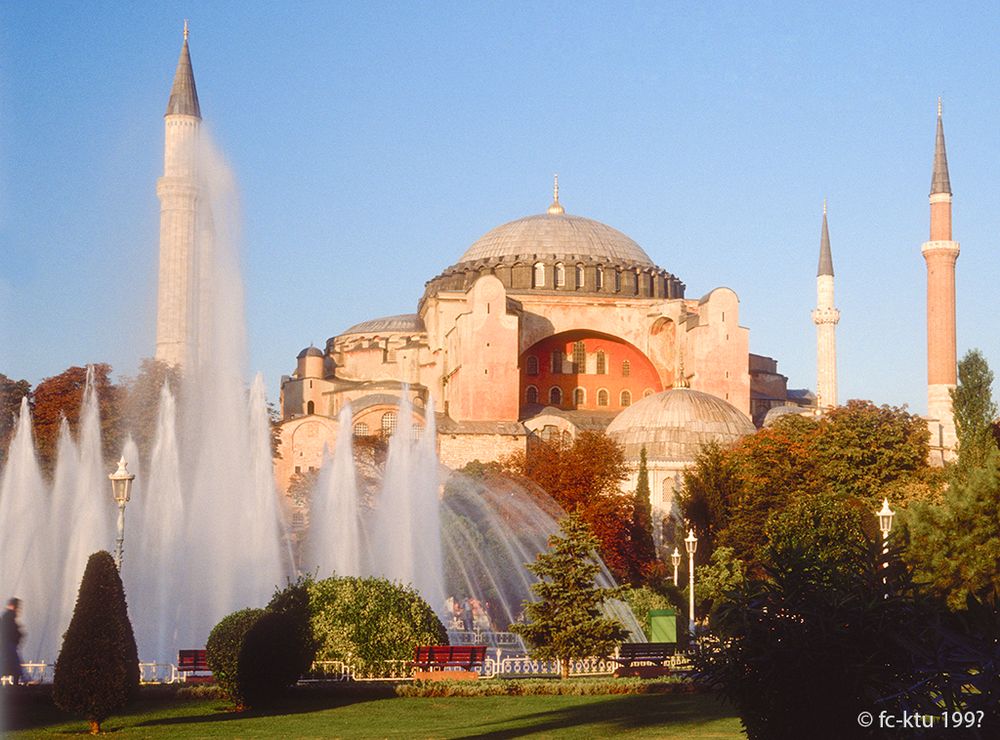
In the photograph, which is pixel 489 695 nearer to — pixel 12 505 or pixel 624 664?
pixel 624 664

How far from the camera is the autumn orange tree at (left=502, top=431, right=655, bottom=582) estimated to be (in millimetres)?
39719

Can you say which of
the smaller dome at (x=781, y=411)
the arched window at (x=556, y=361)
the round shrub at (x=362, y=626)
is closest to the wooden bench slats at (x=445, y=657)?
the round shrub at (x=362, y=626)

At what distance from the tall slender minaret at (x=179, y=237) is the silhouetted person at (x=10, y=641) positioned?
31172 mm

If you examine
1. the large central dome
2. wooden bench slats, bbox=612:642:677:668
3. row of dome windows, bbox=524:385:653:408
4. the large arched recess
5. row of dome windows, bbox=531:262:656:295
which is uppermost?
the large central dome

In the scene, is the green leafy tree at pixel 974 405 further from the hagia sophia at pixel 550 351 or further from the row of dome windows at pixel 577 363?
the row of dome windows at pixel 577 363

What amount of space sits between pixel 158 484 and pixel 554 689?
10223 millimetres

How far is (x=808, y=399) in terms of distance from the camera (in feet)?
224

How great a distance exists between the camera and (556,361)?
196 ft

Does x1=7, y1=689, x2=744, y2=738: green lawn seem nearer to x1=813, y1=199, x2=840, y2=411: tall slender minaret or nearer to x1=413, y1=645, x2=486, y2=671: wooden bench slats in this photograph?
x1=413, y1=645, x2=486, y2=671: wooden bench slats

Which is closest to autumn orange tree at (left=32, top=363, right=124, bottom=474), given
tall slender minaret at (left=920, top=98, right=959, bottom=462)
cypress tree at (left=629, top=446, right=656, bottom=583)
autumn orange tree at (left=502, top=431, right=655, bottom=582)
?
autumn orange tree at (left=502, top=431, right=655, bottom=582)

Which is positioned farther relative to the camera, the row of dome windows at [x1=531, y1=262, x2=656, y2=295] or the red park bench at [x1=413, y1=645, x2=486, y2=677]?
the row of dome windows at [x1=531, y1=262, x2=656, y2=295]

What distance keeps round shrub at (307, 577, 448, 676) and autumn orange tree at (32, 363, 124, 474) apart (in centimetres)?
1969

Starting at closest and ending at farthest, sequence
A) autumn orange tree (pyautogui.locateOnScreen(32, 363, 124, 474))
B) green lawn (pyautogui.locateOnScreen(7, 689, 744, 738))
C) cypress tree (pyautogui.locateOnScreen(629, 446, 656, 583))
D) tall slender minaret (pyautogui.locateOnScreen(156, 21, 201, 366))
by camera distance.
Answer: green lawn (pyautogui.locateOnScreen(7, 689, 744, 738)) → autumn orange tree (pyautogui.locateOnScreen(32, 363, 124, 474)) → cypress tree (pyautogui.locateOnScreen(629, 446, 656, 583)) → tall slender minaret (pyautogui.locateOnScreen(156, 21, 201, 366))

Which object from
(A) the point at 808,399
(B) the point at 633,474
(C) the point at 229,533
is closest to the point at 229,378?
(C) the point at 229,533
